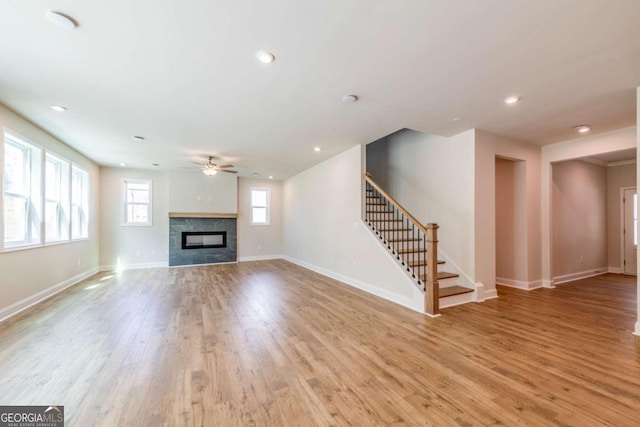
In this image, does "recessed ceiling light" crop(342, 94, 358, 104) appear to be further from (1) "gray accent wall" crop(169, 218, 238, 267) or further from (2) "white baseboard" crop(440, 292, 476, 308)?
(1) "gray accent wall" crop(169, 218, 238, 267)

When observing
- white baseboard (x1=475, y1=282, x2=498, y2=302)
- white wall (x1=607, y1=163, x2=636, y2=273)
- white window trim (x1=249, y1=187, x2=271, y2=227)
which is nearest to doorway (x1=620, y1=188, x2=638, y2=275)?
white wall (x1=607, y1=163, x2=636, y2=273)

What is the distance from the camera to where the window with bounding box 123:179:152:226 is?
7531 mm

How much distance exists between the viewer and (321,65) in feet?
8.18

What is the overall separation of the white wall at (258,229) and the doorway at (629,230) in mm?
9210

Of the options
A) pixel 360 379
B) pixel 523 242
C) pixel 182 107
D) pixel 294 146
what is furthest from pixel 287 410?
pixel 523 242

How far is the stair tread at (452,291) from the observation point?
4.03 m

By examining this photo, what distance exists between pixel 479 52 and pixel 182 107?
10.9ft

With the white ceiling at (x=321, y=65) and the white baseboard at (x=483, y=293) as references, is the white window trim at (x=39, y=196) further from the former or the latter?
the white baseboard at (x=483, y=293)

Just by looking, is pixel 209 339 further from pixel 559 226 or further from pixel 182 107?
pixel 559 226

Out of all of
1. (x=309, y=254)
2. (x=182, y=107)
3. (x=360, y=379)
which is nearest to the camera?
(x=360, y=379)

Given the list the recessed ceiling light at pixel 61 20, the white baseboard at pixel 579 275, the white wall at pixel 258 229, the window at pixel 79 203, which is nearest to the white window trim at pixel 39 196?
the window at pixel 79 203

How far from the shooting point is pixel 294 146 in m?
5.28

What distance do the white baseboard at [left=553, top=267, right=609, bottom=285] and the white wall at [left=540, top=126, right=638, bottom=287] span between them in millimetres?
667

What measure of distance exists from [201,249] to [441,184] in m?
6.83
